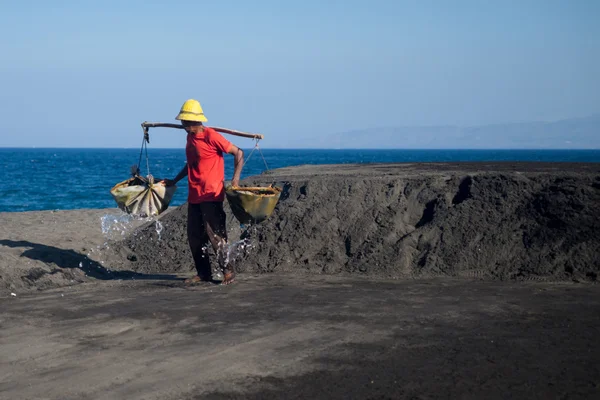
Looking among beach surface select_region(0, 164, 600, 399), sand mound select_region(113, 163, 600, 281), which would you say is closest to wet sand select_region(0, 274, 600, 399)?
beach surface select_region(0, 164, 600, 399)

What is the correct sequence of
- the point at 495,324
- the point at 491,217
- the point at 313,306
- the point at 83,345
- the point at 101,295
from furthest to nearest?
the point at 491,217 < the point at 101,295 < the point at 313,306 < the point at 495,324 < the point at 83,345

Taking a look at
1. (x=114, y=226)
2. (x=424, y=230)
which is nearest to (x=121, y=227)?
(x=114, y=226)

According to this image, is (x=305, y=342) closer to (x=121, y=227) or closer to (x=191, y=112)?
(x=191, y=112)

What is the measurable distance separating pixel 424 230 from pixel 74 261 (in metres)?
4.47

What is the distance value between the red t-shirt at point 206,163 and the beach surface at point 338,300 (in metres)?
1.03

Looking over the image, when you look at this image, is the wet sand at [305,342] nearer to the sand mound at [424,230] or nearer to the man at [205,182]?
the man at [205,182]

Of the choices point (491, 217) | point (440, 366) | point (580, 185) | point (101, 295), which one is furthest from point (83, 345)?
point (580, 185)

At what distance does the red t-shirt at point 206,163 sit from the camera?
845cm

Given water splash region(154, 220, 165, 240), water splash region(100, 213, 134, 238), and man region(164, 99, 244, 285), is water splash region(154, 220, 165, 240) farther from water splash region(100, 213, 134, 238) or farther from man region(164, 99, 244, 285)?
man region(164, 99, 244, 285)

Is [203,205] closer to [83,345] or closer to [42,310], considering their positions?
[42,310]

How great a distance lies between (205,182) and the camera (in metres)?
8.55

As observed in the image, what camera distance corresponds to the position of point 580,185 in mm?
9844

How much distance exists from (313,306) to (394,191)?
3.63m

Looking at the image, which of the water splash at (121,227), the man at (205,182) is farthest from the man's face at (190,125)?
the water splash at (121,227)
